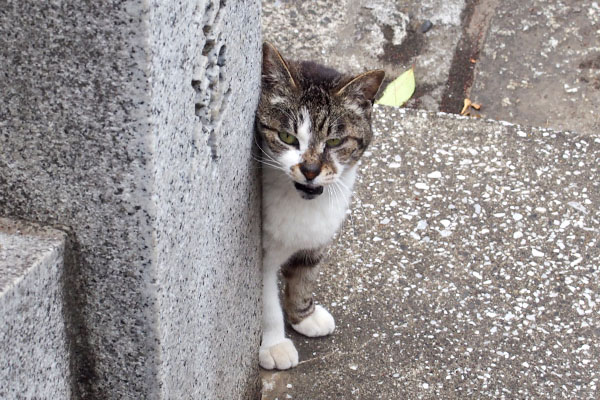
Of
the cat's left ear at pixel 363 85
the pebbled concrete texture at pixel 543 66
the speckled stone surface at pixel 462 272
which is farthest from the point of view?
the pebbled concrete texture at pixel 543 66

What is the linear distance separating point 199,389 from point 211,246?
13.6 inches

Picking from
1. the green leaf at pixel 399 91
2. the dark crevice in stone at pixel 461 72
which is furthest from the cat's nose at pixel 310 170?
the dark crevice in stone at pixel 461 72

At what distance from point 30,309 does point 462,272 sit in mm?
1805

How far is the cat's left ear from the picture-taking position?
2.23 meters

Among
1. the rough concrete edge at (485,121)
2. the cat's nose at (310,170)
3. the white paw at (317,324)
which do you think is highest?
the cat's nose at (310,170)

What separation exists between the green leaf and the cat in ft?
4.47

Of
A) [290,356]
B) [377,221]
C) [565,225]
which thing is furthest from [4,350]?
[565,225]

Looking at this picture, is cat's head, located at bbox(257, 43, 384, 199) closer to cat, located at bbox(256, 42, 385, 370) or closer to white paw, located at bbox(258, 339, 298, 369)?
cat, located at bbox(256, 42, 385, 370)

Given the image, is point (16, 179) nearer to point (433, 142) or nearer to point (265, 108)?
point (265, 108)

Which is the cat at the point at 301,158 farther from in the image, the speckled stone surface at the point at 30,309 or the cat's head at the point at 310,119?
the speckled stone surface at the point at 30,309

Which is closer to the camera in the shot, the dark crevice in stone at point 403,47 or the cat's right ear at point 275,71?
the cat's right ear at point 275,71

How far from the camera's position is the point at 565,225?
9.80 feet

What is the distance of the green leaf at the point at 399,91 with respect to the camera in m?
3.78

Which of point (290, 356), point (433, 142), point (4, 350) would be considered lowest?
point (290, 356)
